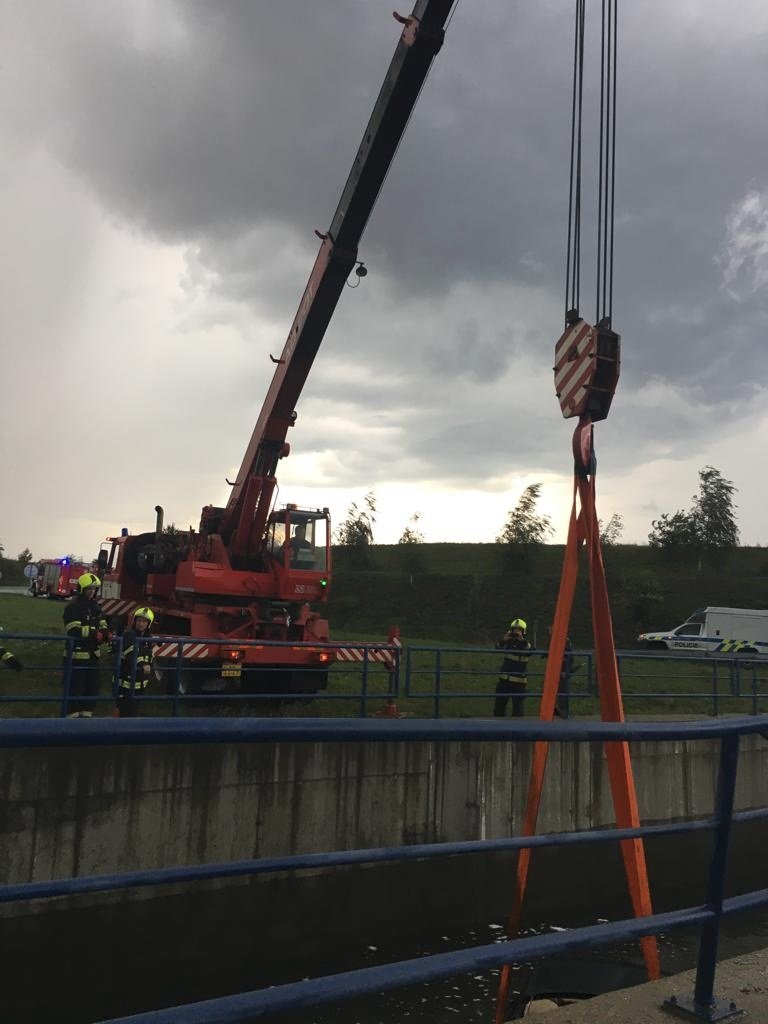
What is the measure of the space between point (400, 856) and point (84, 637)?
818 centimetres

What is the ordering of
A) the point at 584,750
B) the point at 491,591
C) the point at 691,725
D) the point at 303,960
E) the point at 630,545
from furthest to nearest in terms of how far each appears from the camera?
the point at 630,545 → the point at 491,591 → the point at 584,750 → the point at 303,960 → the point at 691,725

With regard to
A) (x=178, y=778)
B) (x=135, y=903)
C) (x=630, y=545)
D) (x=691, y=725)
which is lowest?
(x=135, y=903)

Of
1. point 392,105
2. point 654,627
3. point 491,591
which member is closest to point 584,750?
point 392,105

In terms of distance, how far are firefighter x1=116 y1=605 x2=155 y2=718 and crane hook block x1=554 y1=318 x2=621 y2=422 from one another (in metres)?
5.59

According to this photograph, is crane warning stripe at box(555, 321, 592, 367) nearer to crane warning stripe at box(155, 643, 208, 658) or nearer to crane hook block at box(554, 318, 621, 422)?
crane hook block at box(554, 318, 621, 422)

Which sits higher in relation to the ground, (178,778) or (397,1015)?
(178,778)

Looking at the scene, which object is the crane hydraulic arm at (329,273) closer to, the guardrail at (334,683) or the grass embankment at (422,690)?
the guardrail at (334,683)

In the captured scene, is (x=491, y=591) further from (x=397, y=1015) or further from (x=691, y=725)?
(x=691, y=725)

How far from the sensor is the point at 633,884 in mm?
4168

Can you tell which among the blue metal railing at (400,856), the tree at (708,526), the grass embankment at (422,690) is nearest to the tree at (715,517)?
the tree at (708,526)

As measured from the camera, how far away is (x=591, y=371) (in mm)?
4746

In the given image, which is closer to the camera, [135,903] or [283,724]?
[283,724]

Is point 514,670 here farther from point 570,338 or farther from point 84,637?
point 570,338

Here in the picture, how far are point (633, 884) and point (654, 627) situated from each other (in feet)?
124
